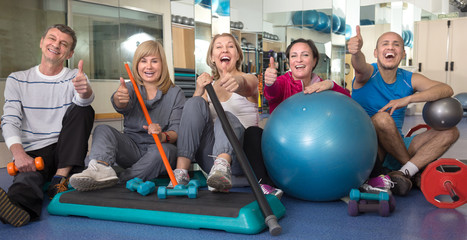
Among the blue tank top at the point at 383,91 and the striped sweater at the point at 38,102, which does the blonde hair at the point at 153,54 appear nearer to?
the striped sweater at the point at 38,102

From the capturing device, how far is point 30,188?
1.95 m

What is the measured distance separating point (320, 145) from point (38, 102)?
1.67 m

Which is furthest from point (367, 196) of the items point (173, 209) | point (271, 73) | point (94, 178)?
point (94, 178)

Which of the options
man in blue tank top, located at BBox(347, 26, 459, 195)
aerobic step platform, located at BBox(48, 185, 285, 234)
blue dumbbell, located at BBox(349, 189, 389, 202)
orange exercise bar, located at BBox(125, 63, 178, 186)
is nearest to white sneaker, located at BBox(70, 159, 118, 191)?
aerobic step platform, located at BBox(48, 185, 285, 234)

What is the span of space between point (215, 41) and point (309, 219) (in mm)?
1318

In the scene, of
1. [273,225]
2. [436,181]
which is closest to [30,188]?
[273,225]

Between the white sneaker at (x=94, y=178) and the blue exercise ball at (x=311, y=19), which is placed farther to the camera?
the blue exercise ball at (x=311, y=19)

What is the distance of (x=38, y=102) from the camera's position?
2.38 m

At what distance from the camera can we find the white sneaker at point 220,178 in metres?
1.95

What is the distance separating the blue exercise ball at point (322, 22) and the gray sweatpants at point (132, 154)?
6.96 meters

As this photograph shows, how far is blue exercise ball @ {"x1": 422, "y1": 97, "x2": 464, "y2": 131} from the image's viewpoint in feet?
7.74

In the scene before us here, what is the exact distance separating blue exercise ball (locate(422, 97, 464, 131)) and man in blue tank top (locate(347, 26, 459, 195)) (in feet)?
0.17

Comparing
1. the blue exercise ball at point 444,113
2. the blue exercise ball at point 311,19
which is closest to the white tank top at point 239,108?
the blue exercise ball at point 444,113

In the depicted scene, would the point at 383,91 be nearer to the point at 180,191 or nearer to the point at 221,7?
the point at 180,191
